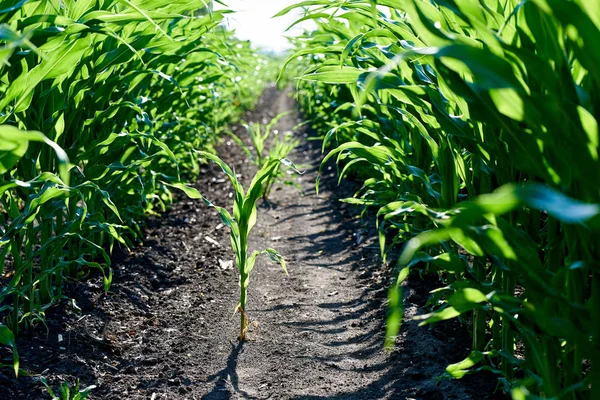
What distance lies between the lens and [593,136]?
1031 millimetres

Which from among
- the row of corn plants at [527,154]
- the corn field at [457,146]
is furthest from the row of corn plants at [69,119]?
the row of corn plants at [527,154]

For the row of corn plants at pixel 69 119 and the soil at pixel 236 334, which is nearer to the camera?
the row of corn plants at pixel 69 119

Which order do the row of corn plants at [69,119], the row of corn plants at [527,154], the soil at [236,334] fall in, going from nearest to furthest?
1. the row of corn plants at [527,154]
2. the row of corn plants at [69,119]
3. the soil at [236,334]

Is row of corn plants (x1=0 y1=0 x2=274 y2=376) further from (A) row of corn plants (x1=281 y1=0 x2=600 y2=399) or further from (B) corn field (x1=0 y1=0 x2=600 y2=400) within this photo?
(A) row of corn plants (x1=281 y1=0 x2=600 y2=399)

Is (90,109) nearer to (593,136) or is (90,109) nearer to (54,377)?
(54,377)

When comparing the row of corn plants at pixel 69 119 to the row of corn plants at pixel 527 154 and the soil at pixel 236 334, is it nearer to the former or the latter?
the soil at pixel 236 334

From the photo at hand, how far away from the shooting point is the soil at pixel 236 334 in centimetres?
197

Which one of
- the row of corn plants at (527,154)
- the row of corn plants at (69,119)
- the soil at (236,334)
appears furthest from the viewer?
the soil at (236,334)

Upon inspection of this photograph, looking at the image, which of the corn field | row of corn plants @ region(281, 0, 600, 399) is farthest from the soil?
row of corn plants @ region(281, 0, 600, 399)

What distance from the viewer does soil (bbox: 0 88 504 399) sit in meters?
1.97

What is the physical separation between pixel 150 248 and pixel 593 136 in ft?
8.76

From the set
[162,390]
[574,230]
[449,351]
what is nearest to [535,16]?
[574,230]

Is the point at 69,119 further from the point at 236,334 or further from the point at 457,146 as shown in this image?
the point at 457,146

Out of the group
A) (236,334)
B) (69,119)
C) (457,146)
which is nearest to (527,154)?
(457,146)
